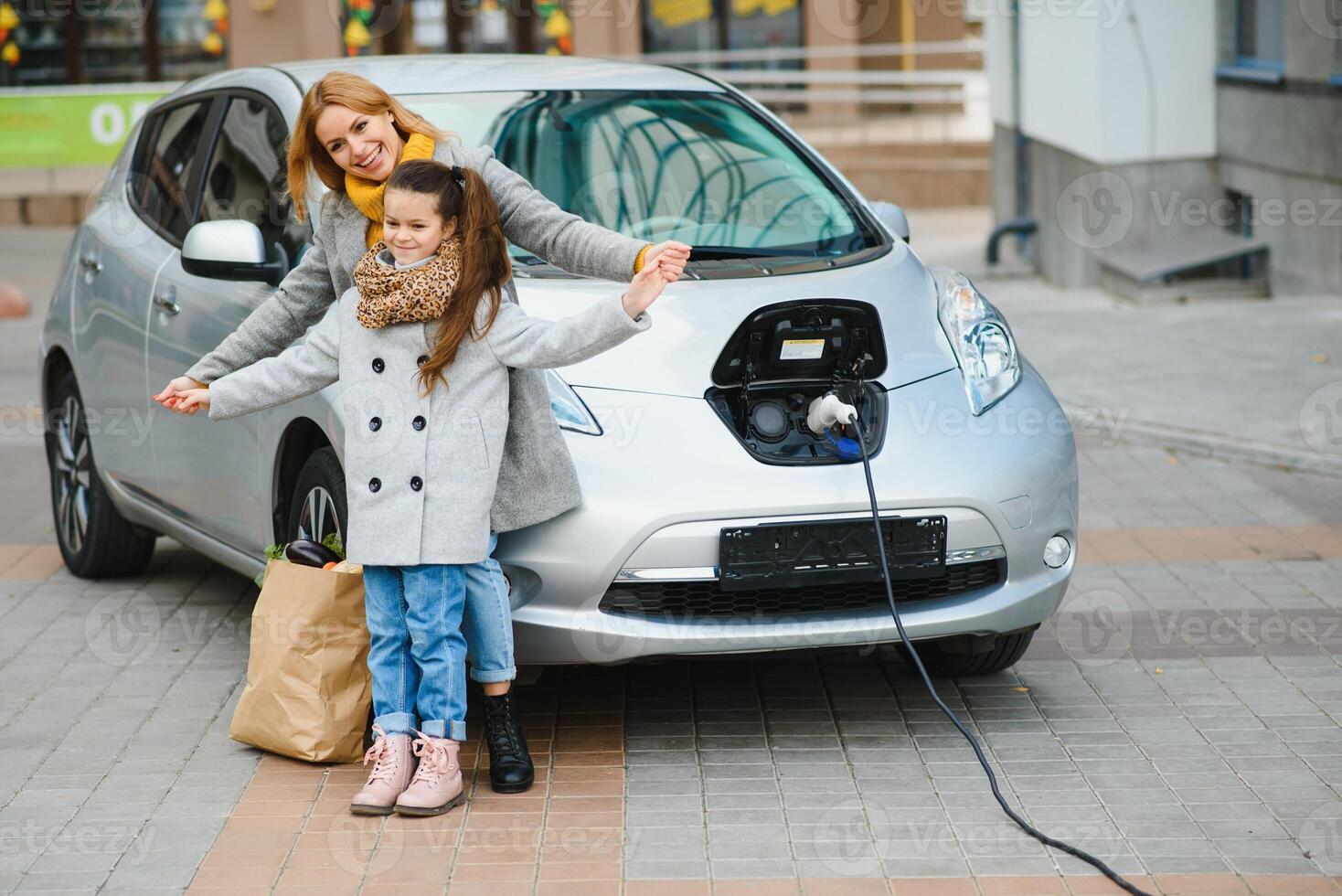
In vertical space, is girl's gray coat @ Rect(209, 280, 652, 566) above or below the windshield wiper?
below

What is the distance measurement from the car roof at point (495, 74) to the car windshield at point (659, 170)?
0.17ft

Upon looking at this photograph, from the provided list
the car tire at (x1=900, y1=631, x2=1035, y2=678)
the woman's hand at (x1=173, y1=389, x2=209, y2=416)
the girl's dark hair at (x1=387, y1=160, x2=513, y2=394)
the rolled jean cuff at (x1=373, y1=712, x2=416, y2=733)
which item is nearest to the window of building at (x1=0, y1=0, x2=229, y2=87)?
the car tire at (x1=900, y1=631, x2=1035, y2=678)

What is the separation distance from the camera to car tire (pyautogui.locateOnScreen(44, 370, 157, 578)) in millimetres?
6242

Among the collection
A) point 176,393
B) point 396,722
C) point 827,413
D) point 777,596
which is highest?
point 176,393

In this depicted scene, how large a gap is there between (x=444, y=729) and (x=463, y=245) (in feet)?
3.66

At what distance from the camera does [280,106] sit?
519 centimetres

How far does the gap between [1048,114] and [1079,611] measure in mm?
9073

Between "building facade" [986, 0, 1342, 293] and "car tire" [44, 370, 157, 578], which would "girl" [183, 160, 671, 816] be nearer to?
"car tire" [44, 370, 157, 578]

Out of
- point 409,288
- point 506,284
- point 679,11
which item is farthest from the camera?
point 679,11

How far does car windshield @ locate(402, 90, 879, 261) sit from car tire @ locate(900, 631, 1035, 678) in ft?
3.76

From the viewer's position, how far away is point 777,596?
434cm

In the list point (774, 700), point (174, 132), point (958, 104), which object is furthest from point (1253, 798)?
point (958, 104)

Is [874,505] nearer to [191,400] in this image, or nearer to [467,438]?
[467,438]

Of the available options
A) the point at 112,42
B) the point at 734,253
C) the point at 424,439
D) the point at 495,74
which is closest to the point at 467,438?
the point at 424,439
